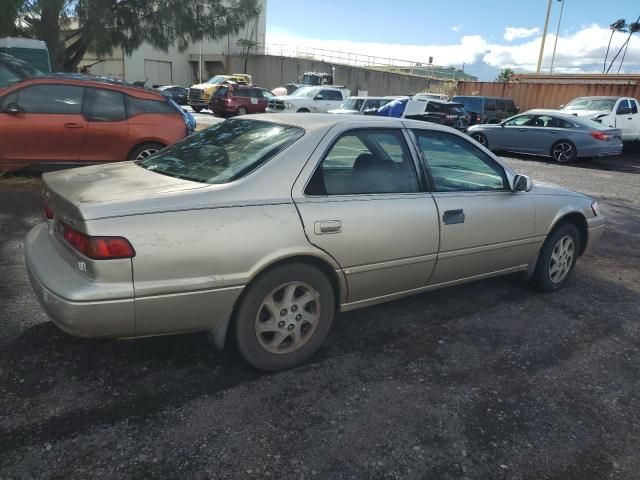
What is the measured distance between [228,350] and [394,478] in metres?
1.35

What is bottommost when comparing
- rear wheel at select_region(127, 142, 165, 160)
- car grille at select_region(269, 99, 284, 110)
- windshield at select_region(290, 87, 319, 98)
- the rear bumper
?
the rear bumper

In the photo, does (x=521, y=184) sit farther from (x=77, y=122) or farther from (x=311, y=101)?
(x=311, y=101)

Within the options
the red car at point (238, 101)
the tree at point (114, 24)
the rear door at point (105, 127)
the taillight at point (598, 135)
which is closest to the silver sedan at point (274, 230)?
the rear door at point (105, 127)

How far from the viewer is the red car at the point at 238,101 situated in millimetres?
23906

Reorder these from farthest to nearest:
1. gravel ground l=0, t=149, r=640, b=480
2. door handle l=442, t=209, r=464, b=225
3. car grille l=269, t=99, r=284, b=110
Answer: car grille l=269, t=99, r=284, b=110
door handle l=442, t=209, r=464, b=225
gravel ground l=0, t=149, r=640, b=480

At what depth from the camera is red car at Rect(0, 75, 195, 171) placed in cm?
691

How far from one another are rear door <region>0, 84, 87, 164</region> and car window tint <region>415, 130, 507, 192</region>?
5472 millimetres

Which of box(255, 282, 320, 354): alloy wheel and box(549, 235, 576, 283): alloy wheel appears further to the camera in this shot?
box(549, 235, 576, 283): alloy wheel

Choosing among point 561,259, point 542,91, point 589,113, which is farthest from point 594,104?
point 561,259

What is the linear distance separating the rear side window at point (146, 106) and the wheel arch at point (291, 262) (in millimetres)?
5677

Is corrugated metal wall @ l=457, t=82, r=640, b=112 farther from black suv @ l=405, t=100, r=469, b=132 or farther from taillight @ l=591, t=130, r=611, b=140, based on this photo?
taillight @ l=591, t=130, r=611, b=140

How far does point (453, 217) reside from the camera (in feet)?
11.8

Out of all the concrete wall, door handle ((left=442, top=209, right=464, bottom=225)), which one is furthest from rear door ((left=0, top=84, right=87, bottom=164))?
the concrete wall

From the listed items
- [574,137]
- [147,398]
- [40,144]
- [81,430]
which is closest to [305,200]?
[147,398]
